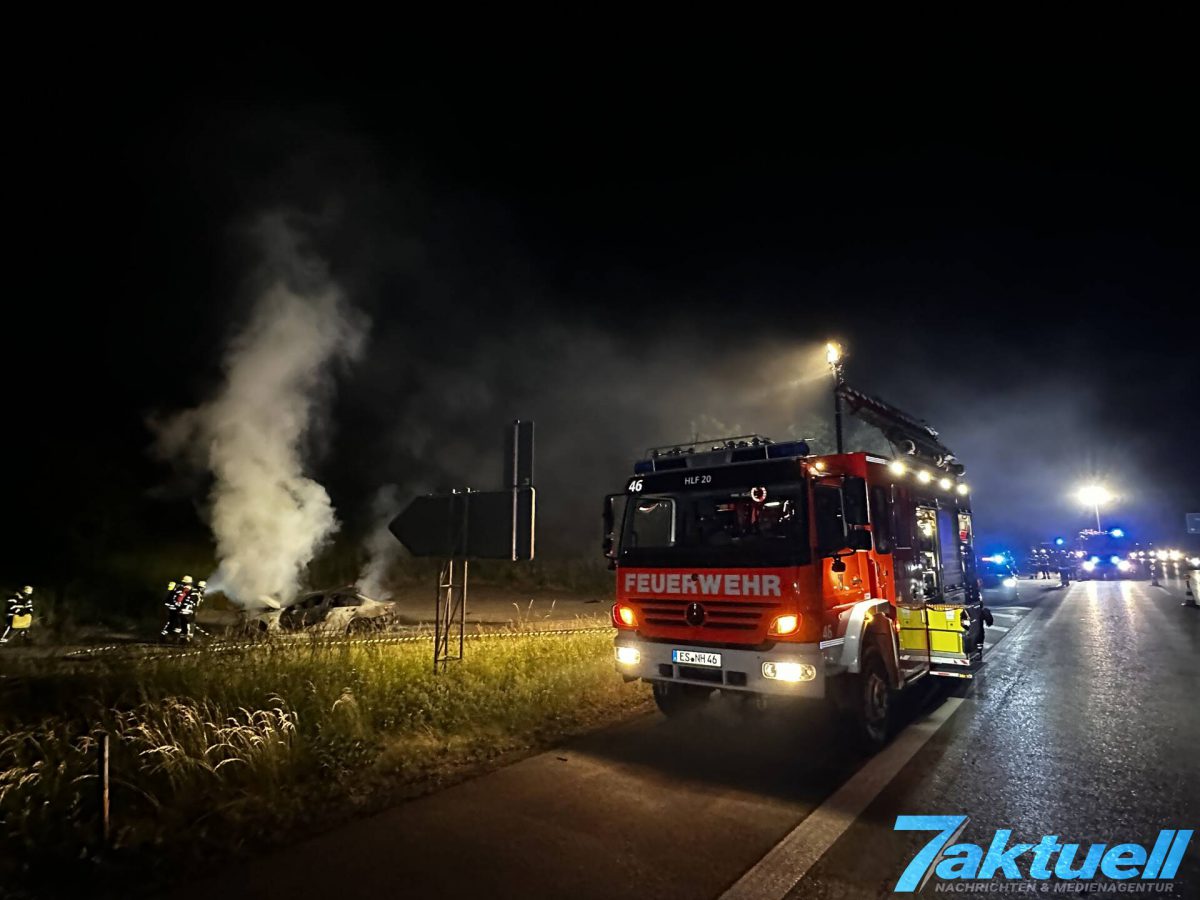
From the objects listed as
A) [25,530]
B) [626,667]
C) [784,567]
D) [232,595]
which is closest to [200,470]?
[25,530]

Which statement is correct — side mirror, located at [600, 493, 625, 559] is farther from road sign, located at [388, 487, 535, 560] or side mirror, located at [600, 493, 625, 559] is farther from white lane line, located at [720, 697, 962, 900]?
white lane line, located at [720, 697, 962, 900]

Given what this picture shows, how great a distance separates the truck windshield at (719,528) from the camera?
19.8 ft

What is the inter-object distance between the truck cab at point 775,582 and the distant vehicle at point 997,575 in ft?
71.6

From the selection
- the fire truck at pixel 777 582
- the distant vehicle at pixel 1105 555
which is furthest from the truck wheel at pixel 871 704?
the distant vehicle at pixel 1105 555

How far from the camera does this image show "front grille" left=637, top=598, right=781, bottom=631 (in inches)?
230

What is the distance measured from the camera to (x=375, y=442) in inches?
1353

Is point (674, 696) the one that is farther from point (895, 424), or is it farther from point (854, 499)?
point (895, 424)

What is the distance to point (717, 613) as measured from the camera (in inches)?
240

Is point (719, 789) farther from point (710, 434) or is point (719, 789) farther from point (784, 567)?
point (710, 434)

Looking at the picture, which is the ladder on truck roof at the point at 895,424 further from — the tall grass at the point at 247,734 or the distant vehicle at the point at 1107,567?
the distant vehicle at the point at 1107,567

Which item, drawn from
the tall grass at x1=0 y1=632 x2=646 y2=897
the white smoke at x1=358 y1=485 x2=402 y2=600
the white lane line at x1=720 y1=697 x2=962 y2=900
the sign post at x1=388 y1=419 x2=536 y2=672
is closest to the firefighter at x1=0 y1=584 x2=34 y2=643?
the tall grass at x1=0 y1=632 x2=646 y2=897

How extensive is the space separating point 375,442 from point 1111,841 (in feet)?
112

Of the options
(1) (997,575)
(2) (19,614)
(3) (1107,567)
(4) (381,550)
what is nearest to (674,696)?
(2) (19,614)

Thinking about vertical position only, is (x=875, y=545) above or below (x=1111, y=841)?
above
